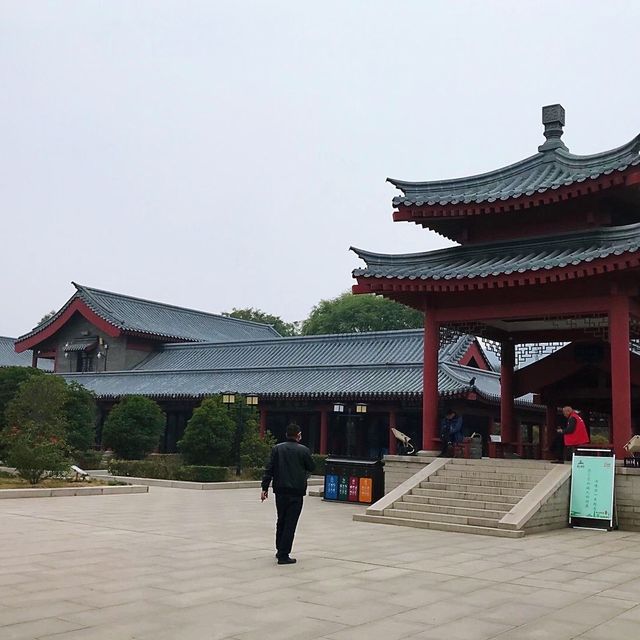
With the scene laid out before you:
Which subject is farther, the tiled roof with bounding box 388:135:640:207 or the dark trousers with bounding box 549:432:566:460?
the dark trousers with bounding box 549:432:566:460

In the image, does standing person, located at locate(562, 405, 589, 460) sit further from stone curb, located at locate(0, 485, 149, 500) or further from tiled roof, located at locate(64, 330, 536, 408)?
stone curb, located at locate(0, 485, 149, 500)

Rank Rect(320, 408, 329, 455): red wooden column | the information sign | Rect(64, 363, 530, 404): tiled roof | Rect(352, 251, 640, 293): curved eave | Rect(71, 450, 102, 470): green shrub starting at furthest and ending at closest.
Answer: Rect(320, 408, 329, 455): red wooden column, Rect(64, 363, 530, 404): tiled roof, Rect(71, 450, 102, 470): green shrub, Rect(352, 251, 640, 293): curved eave, the information sign

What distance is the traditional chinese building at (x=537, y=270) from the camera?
1436 cm

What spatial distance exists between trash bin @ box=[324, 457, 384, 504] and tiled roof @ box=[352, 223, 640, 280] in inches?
170

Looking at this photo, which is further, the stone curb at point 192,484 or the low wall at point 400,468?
the stone curb at point 192,484

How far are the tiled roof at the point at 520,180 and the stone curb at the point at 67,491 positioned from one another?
976cm

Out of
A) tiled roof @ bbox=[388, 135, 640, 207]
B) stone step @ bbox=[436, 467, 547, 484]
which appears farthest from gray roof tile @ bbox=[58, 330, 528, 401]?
stone step @ bbox=[436, 467, 547, 484]

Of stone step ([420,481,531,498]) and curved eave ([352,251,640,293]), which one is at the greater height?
curved eave ([352,251,640,293])

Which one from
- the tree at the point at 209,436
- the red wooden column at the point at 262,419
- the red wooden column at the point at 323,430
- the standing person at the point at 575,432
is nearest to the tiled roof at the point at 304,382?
the red wooden column at the point at 262,419

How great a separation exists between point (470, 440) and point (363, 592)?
9686 millimetres

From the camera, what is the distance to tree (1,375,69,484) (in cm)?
1881

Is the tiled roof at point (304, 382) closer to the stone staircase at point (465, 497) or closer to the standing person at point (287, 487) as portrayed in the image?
the stone staircase at point (465, 497)

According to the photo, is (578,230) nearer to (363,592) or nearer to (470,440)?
(470,440)

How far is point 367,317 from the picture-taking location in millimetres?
62188
